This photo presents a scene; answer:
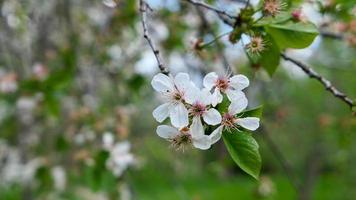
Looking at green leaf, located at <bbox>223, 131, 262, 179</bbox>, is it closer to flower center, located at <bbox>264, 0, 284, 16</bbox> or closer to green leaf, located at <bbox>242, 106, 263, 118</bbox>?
green leaf, located at <bbox>242, 106, 263, 118</bbox>

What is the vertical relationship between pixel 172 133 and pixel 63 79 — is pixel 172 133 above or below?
below

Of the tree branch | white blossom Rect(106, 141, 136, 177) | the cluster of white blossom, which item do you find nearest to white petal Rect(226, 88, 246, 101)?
the cluster of white blossom

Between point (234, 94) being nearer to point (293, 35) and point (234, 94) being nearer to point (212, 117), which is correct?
point (212, 117)

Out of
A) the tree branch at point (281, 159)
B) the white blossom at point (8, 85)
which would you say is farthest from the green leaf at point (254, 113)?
the white blossom at point (8, 85)

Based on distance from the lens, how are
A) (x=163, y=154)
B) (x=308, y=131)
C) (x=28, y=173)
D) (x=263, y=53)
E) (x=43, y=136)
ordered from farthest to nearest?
(x=308, y=131) < (x=163, y=154) < (x=43, y=136) < (x=28, y=173) < (x=263, y=53)

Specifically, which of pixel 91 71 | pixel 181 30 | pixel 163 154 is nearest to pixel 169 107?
pixel 181 30

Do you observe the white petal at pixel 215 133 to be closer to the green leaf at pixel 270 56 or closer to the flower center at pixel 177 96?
the flower center at pixel 177 96

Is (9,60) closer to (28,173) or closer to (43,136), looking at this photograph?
(28,173)
